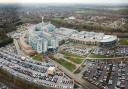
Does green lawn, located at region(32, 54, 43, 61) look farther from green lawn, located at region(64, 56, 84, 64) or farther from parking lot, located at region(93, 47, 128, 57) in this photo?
parking lot, located at region(93, 47, 128, 57)

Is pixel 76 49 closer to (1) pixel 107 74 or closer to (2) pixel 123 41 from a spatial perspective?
(2) pixel 123 41

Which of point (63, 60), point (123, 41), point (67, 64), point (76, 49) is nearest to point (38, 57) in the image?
point (63, 60)

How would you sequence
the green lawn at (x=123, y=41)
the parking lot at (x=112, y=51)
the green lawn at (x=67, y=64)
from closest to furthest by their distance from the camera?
the green lawn at (x=67, y=64), the parking lot at (x=112, y=51), the green lawn at (x=123, y=41)

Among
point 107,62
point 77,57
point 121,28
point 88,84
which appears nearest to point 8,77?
point 88,84

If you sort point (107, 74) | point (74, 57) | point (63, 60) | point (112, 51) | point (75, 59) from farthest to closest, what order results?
point (112, 51) < point (74, 57) < point (75, 59) < point (63, 60) < point (107, 74)

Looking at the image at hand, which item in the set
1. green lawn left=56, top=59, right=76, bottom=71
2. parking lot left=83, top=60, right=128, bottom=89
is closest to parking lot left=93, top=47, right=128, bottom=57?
parking lot left=83, top=60, right=128, bottom=89

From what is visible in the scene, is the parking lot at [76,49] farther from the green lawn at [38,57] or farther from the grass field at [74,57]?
the green lawn at [38,57]

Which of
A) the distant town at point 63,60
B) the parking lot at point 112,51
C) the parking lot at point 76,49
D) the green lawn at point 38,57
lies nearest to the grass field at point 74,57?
the distant town at point 63,60

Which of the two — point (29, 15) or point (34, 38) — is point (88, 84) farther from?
point (29, 15)
